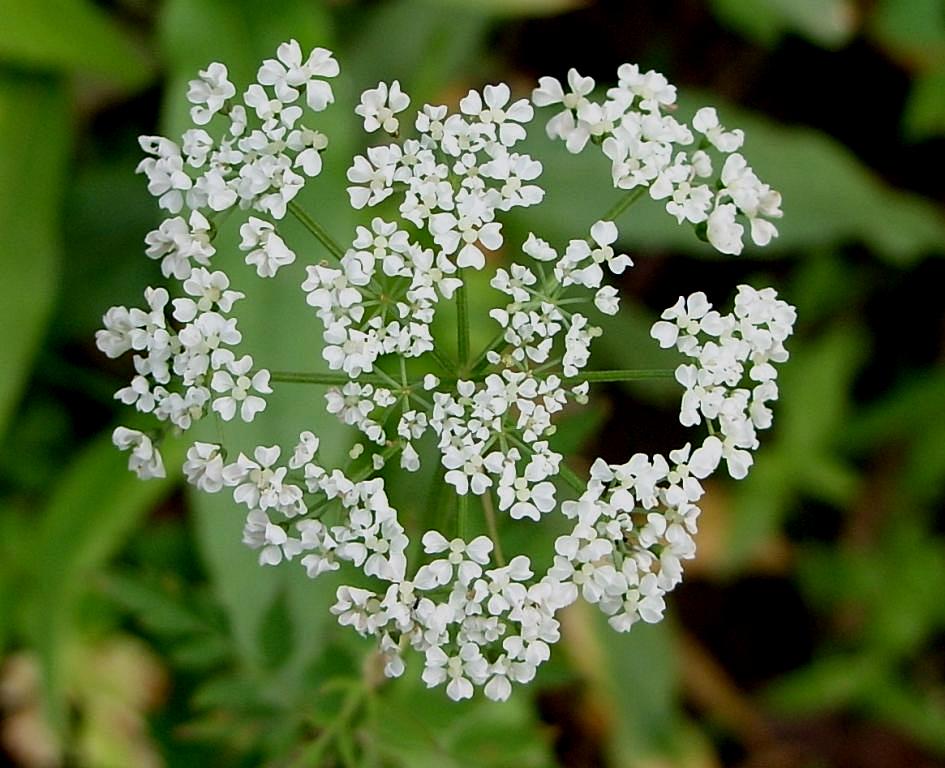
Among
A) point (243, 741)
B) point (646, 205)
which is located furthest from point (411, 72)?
point (243, 741)

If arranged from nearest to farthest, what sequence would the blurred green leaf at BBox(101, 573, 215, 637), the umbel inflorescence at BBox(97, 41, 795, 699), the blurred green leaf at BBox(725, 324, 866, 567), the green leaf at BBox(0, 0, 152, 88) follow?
the umbel inflorescence at BBox(97, 41, 795, 699) → the blurred green leaf at BBox(101, 573, 215, 637) → the green leaf at BBox(0, 0, 152, 88) → the blurred green leaf at BBox(725, 324, 866, 567)

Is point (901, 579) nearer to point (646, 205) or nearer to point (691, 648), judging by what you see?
point (691, 648)

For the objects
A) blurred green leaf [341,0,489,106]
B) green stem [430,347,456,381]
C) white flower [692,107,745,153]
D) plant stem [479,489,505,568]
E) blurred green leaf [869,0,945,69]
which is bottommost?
plant stem [479,489,505,568]

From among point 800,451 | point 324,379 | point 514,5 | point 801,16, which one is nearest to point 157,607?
point 324,379

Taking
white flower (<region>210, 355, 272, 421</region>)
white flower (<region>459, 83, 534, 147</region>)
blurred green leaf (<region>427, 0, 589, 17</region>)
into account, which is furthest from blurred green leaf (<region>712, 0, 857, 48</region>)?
white flower (<region>210, 355, 272, 421</region>)

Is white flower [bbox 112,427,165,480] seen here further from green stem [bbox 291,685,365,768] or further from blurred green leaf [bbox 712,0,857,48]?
blurred green leaf [bbox 712,0,857,48]

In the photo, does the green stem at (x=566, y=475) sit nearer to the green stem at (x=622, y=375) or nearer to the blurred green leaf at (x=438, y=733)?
the green stem at (x=622, y=375)
